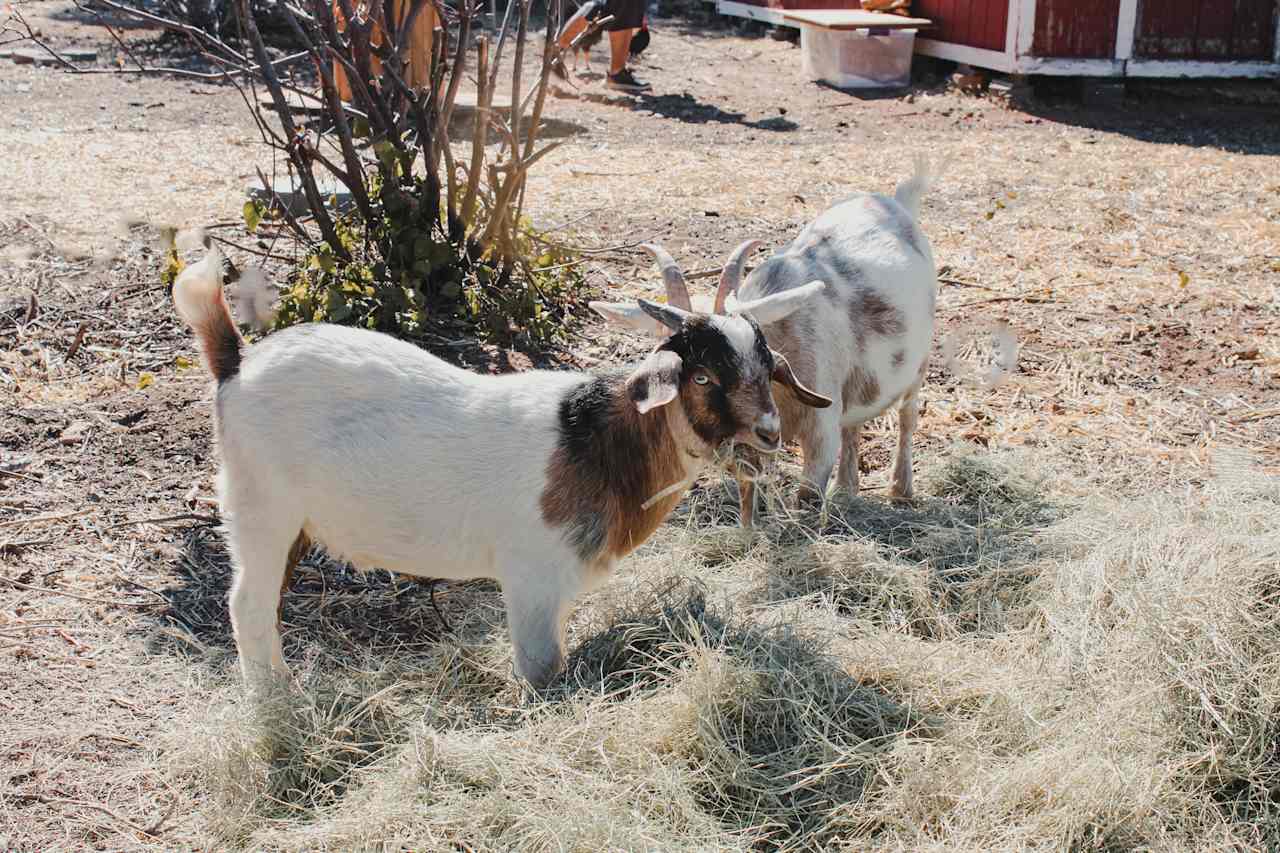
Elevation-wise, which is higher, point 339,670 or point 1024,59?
point 1024,59

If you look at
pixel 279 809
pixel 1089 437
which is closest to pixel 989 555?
pixel 1089 437

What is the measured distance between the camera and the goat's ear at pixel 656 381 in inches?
125

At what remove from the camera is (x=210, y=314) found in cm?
344

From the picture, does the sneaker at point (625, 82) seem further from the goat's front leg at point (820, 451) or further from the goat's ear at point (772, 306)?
the goat's ear at point (772, 306)

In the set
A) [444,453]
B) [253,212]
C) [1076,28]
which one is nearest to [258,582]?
[444,453]

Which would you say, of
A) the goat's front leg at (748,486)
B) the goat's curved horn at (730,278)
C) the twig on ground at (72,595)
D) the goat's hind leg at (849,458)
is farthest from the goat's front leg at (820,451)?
the twig on ground at (72,595)


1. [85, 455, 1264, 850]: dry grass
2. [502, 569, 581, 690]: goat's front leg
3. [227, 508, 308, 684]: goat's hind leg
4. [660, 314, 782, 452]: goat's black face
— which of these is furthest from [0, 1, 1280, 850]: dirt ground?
[660, 314, 782, 452]: goat's black face

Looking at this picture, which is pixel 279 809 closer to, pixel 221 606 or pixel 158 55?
pixel 221 606

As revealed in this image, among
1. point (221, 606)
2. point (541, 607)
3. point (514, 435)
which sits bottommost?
point (221, 606)

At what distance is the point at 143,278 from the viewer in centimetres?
675

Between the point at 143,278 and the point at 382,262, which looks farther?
the point at 143,278

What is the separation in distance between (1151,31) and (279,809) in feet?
39.7

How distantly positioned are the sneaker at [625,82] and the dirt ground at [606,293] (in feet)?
1.22

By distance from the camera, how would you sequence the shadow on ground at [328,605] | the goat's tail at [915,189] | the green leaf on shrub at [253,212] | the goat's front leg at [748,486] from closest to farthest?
the shadow on ground at [328,605] → the goat's front leg at [748,486] → the goat's tail at [915,189] → the green leaf on shrub at [253,212]
